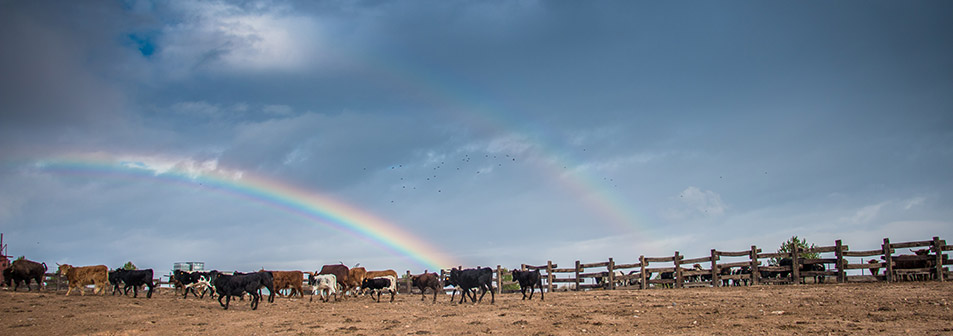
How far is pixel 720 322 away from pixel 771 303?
5185 millimetres

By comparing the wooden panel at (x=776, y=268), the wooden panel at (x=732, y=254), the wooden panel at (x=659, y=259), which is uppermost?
Result: the wooden panel at (x=732, y=254)

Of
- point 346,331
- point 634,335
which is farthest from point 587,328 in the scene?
point 346,331

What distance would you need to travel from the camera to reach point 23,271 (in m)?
31.7

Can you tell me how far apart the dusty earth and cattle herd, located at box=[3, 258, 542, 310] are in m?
0.97

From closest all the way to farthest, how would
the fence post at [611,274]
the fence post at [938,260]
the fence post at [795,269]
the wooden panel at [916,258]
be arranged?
the fence post at [938,260] < the wooden panel at [916,258] < the fence post at [795,269] < the fence post at [611,274]

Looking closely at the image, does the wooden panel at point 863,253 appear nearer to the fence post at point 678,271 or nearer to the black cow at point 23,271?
the fence post at point 678,271

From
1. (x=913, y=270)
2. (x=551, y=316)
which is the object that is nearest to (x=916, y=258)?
(x=913, y=270)

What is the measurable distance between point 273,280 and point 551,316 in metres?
16.1

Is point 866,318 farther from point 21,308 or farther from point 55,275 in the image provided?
point 55,275

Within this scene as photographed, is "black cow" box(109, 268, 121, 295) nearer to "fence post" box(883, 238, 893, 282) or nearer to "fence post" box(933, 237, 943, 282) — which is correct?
"fence post" box(883, 238, 893, 282)

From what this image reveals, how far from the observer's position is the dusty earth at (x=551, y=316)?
15.4 metres

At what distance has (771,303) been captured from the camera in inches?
784

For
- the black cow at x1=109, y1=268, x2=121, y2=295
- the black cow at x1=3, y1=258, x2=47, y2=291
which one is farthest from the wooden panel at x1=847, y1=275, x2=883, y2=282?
the black cow at x1=3, y1=258, x2=47, y2=291

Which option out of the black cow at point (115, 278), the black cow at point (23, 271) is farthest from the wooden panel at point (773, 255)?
the black cow at point (23, 271)
